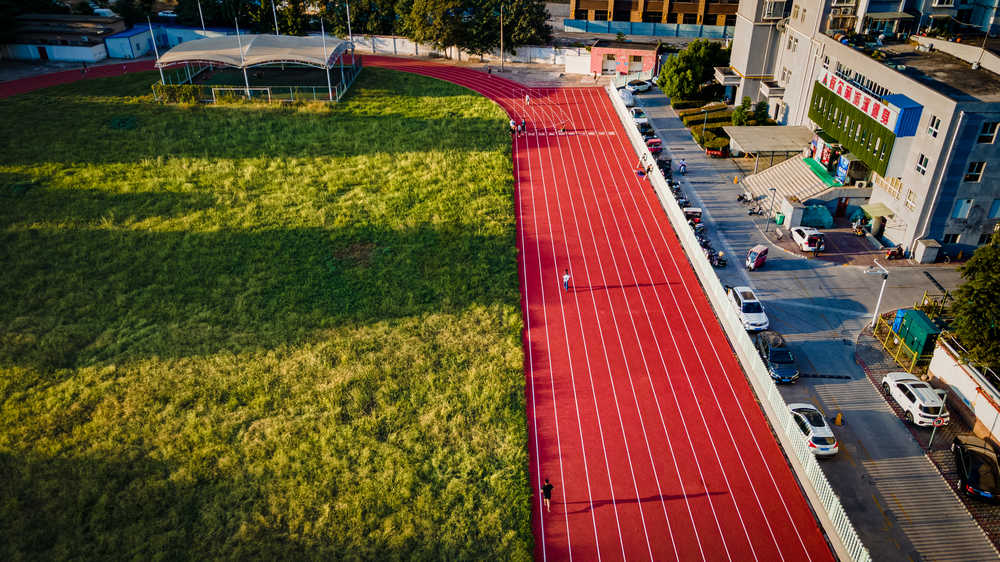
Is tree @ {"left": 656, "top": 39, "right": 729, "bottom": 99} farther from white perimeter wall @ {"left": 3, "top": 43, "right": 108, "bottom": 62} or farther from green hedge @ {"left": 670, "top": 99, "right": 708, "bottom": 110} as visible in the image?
white perimeter wall @ {"left": 3, "top": 43, "right": 108, "bottom": 62}

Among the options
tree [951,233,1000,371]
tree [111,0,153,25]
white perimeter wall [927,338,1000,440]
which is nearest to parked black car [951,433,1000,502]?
white perimeter wall [927,338,1000,440]

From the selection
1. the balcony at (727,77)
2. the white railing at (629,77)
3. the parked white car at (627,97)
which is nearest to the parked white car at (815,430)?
the balcony at (727,77)

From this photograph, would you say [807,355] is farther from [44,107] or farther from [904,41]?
[44,107]

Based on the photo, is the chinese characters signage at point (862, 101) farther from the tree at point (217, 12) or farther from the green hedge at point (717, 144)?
the tree at point (217, 12)

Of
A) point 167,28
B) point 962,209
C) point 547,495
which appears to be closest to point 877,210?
point 962,209

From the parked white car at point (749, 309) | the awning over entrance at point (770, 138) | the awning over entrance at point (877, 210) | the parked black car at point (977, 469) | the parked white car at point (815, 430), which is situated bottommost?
the parked black car at point (977, 469)

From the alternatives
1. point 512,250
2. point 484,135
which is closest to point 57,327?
point 512,250

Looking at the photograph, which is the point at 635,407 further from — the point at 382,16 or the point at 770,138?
the point at 382,16
